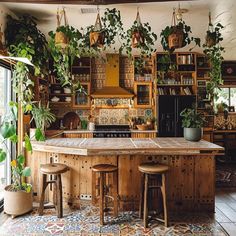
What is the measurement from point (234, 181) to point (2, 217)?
15.0 ft

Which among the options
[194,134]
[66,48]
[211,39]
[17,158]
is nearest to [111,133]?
[194,134]

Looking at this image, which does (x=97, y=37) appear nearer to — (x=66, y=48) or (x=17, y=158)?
(x=66, y=48)

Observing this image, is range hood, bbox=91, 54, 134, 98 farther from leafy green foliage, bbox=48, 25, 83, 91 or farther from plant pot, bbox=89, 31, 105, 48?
plant pot, bbox=89, 31, 105, 48

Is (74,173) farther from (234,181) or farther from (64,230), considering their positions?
(234,181)

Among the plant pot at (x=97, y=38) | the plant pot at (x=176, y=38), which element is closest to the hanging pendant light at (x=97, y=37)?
the plant pot at (x=97, y=38)

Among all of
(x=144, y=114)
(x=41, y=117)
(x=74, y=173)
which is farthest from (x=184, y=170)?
(x=144, y=114)

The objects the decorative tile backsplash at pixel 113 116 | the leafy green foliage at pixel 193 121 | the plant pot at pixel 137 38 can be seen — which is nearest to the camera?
the plant pot at pixel 137 38

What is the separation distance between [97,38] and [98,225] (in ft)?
7.95

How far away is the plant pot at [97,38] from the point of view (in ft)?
11.3

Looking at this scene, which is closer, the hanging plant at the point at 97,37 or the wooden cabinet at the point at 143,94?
the hanging plant at the point at 97,37

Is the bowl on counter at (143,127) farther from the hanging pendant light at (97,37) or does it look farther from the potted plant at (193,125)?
the hanging pendant light at (97,37)

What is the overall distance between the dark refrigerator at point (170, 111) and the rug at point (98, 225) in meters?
3.01

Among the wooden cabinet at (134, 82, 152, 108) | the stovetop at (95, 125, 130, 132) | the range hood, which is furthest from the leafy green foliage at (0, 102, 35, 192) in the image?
the wooden cabinet at (134, 82, 152, 108)

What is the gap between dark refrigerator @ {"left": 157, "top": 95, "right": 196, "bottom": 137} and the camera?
6.60 meters
